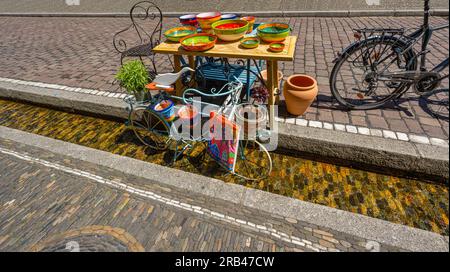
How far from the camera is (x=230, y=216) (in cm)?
303

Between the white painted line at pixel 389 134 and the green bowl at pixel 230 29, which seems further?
the green bowl at pixel 230 29

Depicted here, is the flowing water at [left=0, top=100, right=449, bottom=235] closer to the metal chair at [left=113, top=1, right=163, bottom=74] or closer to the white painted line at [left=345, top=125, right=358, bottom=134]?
the white painted line at [left=345, top=125, right=358, bottom=134]

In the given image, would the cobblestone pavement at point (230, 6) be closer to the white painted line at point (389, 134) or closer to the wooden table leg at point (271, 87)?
the white painted line at point (389, 134)

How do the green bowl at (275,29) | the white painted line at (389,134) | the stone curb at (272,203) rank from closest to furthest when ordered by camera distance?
the stone curb at (272,203), the white painted line at (389,134), the green bowl at (275,29)

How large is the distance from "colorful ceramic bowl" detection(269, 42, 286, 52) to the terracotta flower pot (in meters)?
0.64

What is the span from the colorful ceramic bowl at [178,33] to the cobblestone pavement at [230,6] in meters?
6.91

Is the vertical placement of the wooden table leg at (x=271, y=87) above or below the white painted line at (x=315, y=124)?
above

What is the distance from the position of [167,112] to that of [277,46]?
1.81m

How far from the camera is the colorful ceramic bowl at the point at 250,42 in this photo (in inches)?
139

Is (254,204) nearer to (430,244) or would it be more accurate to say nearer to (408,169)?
(430,244)

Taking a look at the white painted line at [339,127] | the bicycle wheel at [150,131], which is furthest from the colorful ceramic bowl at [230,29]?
the white painted line at [339,127]

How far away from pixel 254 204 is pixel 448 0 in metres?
2.49

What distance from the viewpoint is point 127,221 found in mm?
3049
